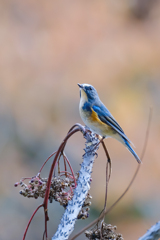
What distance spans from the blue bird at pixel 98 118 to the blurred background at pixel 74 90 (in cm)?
365

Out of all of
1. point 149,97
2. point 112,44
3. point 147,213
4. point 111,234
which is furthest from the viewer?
point 112,44

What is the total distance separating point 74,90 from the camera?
268 inches

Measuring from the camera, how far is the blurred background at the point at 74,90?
6.19 m

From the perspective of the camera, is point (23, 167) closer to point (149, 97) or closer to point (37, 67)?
point (37, 67)

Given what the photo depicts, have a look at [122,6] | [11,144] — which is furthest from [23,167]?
[122,6]

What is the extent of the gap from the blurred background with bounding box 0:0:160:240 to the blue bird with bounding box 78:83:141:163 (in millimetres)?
3650

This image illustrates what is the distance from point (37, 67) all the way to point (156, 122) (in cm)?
268

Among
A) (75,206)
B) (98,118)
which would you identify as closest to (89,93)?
(98,118)

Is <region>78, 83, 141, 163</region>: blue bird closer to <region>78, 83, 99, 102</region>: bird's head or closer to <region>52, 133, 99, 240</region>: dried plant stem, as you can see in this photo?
<region>78, 83, 99, 102</region>: bird's head

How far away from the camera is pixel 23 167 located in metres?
6.26

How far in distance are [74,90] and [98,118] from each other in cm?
463

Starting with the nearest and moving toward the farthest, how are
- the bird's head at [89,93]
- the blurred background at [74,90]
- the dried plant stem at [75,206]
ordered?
the dried plant stem at [75,206], the bird's head at [89,93], the blurred background at [74,90]

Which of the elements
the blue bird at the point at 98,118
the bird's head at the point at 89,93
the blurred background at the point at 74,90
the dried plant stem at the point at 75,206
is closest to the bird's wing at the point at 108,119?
the blue bird at the point at 98,118

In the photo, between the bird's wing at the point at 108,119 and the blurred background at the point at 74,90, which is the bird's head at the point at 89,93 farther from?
the blurred background at the point at 74,90
